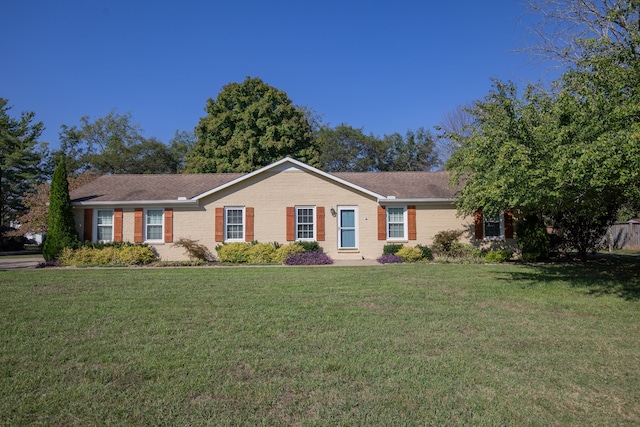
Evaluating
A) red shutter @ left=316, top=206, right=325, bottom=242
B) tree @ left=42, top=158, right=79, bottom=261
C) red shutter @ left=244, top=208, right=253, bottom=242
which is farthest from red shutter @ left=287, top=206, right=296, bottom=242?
tree @ left=42, top=158, right=79, bottom=261

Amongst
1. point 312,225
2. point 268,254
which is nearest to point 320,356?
point 268,254

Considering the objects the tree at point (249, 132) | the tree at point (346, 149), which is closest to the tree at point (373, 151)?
the tree at point (346, 149)

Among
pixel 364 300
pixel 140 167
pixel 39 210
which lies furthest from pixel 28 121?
pixel 364 300

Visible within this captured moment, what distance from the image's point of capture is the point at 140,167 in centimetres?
4341

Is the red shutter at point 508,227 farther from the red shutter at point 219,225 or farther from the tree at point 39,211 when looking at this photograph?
the tree at point 39,211

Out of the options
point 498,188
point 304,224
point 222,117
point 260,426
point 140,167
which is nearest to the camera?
point 260,426

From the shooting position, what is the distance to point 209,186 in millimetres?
19969

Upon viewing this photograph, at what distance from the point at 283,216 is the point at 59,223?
873 cm

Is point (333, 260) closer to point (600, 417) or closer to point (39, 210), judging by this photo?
point (600, 417)

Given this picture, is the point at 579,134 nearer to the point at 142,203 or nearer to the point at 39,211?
the point at 142,203

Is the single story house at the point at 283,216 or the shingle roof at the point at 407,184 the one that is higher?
the shingle roof at the point at 407,184

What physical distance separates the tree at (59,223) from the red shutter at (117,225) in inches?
55.6

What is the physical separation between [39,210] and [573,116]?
84.2 feet

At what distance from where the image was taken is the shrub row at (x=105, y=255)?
16.6 m
